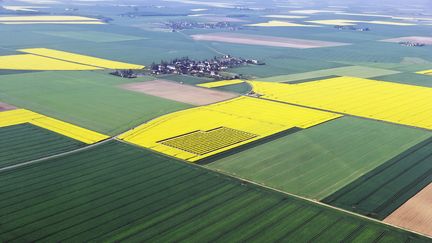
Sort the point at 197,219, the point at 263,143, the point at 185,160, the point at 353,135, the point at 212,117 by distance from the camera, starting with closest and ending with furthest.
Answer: the point at 197,219 → the point at 185,160 → the point at 263,143 → the point at 353,135 → the point at 212,117

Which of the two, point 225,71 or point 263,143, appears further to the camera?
→ point 225,71

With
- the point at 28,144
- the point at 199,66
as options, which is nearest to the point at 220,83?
the point at 199,66

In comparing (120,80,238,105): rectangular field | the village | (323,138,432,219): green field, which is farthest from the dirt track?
(323,138,432,219): green field

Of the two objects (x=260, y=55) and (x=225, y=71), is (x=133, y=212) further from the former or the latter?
(x=260, y=55)

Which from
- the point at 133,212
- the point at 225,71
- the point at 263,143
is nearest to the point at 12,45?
the point at 225,71

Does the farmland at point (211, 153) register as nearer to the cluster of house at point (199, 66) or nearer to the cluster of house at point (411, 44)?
the cluster of house at point (199, 66)

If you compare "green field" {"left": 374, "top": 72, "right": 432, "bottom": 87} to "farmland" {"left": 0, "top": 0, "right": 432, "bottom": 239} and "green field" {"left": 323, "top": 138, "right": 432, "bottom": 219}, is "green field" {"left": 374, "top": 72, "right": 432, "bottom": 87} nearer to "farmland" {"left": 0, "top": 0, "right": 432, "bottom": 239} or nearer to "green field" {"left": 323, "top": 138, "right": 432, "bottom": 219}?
"farmland" {"left": 0, "top": 0, "right": 432, "bottom": 239}
